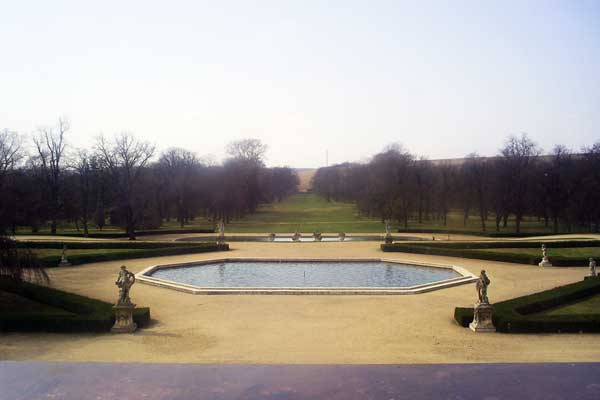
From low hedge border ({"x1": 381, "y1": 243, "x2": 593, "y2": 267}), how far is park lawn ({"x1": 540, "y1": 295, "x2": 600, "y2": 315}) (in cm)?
921

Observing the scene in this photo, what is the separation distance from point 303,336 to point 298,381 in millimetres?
9283

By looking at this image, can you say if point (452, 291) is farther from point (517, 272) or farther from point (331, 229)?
point (331, 229)

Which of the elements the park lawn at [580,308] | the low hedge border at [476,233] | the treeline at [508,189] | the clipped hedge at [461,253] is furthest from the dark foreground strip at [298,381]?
the treeline at [508,189]

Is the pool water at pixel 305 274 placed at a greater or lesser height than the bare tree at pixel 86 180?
lesser

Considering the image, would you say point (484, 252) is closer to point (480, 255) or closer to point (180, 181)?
point (480, 255)

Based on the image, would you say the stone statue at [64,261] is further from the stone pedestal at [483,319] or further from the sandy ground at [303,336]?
the stone pedestal at [483,319]

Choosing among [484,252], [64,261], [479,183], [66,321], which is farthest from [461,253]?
[479,183]

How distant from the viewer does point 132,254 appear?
32438 mm

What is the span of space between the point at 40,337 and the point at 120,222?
40.0 m

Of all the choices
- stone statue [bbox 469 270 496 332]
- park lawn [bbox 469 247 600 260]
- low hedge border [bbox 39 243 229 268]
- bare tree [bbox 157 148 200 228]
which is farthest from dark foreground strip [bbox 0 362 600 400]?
bare tree [bbox 157 148 200 228]

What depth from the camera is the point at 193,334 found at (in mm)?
15602


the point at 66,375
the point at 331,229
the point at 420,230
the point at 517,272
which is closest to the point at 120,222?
the point at 331,229

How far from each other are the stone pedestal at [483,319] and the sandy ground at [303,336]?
352 millimetres

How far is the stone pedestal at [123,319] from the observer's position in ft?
51.9
